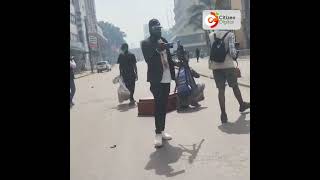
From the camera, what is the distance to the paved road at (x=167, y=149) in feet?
15.6

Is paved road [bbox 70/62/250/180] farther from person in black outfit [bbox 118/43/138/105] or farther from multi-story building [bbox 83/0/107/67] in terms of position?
multi-story building [bbox 83/0/107/67]

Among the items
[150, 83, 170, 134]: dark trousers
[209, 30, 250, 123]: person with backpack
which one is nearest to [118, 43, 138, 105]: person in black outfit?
[209, 30, 250, 123]: person with backpack

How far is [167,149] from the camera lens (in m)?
5.86

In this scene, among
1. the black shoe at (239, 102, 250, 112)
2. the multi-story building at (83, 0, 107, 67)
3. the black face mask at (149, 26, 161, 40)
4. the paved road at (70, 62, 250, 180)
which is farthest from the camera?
the multi-story building at (83, 0, 107, 67)

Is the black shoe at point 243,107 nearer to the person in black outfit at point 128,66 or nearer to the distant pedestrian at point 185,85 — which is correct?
the distant pedestrian at point 185,85

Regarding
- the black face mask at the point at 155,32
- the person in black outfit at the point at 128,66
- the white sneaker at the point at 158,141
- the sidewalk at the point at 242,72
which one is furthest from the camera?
the sidewalk at the point at 242,72

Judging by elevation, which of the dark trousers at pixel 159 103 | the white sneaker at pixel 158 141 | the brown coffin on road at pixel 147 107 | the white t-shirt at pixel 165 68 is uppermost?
the white t-shirt at pixel 165 68

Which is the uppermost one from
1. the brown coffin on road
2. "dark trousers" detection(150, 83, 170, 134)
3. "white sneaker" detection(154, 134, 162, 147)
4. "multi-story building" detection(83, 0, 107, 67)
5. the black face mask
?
"multi-story building" detection(83, 0, 107, 67)

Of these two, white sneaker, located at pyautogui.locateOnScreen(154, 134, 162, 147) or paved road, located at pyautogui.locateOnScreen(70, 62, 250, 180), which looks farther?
white sneaker, located at pyautogui.locateOnScreen(154, 134, 162, 147)

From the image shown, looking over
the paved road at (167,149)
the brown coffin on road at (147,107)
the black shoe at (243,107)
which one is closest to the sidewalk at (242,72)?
the brown coffin on road at (147,107)

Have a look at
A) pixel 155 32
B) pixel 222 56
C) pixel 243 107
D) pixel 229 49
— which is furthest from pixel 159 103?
pixel 243 107

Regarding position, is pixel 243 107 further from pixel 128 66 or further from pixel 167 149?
pixel 128 66

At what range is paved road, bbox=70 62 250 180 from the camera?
4746mm
